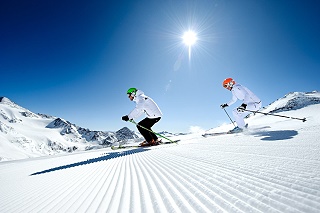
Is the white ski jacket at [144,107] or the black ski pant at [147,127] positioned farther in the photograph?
the black ski pant at [147,127]

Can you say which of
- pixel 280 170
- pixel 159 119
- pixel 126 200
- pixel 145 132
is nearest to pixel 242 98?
pixel 159 119

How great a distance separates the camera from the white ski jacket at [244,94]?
942cm

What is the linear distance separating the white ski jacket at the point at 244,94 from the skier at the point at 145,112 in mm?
4015

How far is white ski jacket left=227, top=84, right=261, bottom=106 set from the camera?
9422mm

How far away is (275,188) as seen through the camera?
1.55 metres

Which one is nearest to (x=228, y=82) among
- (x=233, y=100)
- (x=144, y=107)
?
(x=233, y=100)

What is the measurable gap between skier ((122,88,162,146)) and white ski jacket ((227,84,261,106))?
13.2ft

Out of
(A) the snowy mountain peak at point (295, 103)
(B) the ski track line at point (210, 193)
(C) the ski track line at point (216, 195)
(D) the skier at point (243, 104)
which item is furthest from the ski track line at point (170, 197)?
(A) the snowy mountain peak at point (295, 103)

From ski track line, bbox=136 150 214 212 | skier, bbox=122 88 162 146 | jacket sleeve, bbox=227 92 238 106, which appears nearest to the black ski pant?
skier, bbox=122 88 162 146

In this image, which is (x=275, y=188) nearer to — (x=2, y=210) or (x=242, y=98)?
(x=2, y=210)

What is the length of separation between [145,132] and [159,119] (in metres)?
0.99

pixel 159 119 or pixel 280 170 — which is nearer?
pixel 280 170

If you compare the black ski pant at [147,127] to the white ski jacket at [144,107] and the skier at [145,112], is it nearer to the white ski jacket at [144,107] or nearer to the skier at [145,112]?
the skier at [145,112]

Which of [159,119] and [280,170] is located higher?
[159,119]
